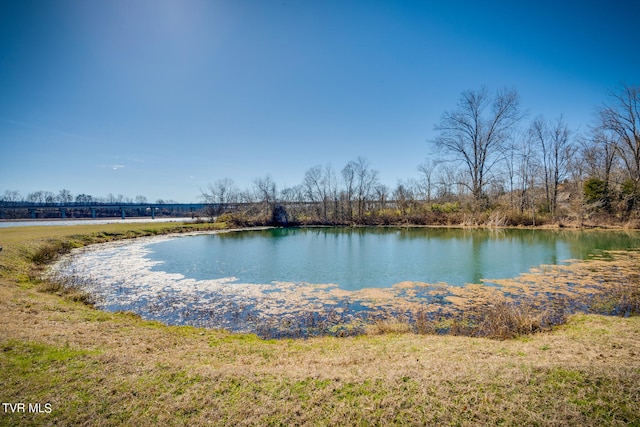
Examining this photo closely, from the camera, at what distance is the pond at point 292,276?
902 centimetres

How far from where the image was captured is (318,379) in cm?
405

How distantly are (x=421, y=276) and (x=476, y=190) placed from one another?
30878 millimetres

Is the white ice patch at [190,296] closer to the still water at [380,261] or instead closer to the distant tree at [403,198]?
the still water at [380,261]

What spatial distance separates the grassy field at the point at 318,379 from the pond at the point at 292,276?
2.49 m

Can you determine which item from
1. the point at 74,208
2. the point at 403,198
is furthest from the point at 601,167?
the point at 74,208

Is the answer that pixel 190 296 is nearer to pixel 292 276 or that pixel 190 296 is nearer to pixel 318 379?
pixel 292 276

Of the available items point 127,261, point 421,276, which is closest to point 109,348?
point 421,276

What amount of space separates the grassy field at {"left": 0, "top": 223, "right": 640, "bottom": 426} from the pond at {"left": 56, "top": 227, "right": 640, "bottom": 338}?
2.49m

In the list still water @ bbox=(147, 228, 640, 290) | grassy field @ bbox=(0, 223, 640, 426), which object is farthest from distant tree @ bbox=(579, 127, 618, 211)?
grassy field @ bbox=(0, 223, 640, 426)

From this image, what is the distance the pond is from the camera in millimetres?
9016

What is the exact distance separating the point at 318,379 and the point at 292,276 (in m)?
9.23

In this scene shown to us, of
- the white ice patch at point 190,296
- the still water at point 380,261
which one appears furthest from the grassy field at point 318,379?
the still water at point 380,261

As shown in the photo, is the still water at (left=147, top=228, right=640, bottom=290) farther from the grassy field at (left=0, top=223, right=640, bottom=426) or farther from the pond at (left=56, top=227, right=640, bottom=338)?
the grassy field at (left=0, top=223, right=640, bottom=426)

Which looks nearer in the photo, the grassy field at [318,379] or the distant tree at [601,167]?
the grassy field at [318,379]
